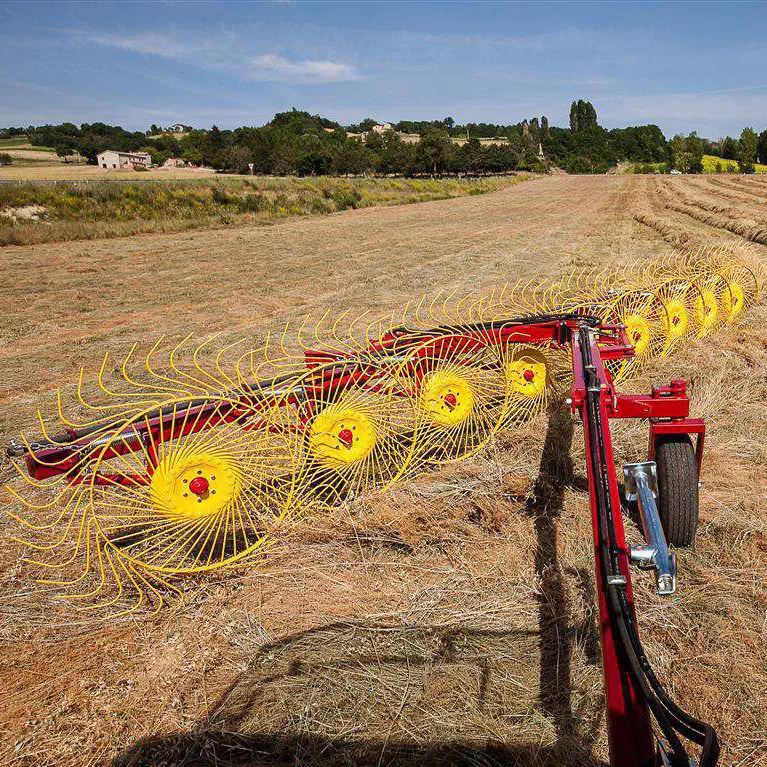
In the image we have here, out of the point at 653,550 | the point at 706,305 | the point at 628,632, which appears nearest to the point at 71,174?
the point at 706,305

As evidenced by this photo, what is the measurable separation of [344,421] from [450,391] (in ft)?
2.89

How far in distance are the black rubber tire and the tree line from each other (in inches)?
2187

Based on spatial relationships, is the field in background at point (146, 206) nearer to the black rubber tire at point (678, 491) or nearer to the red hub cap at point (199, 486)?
the red hub cap at point (199, 486)

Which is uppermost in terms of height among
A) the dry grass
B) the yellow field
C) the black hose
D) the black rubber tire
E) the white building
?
the white building

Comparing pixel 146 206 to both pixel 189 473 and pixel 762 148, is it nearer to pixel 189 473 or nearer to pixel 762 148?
pixel 189 473

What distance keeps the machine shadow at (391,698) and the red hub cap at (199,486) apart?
75cm

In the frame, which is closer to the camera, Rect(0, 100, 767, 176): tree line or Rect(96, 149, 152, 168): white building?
Rect(0, 100, 767, 176): tree line

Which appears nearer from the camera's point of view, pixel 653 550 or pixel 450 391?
pixel 653 550

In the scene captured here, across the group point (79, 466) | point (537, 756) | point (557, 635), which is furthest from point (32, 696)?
point (557, 635)

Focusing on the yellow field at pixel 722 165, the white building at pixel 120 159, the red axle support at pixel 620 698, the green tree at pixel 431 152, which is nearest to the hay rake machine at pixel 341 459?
the red axle support at pixel 620 698

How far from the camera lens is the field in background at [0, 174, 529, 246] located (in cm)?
1822

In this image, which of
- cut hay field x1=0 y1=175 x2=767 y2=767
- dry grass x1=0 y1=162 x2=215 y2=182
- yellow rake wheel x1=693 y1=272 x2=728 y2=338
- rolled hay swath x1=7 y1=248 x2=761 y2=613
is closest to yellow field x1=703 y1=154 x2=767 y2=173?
dry grass x1=0 y1=162 x2=215 y2=182

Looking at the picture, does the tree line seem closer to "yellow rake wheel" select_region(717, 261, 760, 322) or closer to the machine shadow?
"yellow rake wheel" select_region(717, 261, 760, 322)

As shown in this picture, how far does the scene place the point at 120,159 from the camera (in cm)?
6469
